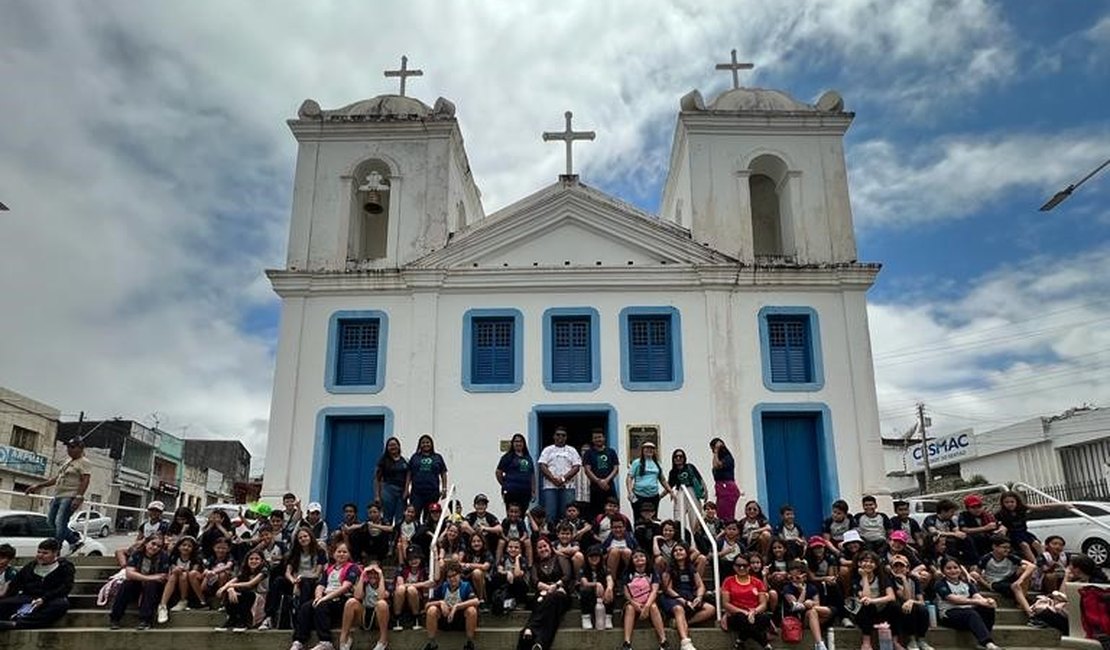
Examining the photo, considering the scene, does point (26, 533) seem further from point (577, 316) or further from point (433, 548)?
point (577, 316)

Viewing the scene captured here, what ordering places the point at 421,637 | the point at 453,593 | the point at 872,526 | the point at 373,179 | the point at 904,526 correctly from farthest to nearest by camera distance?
1. the point at 373,179
2. the point at 872,526
3. the point at 904,526
4. the point at 453,593
5. the point at 421,637

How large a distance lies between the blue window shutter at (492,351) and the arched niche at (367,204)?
253cm

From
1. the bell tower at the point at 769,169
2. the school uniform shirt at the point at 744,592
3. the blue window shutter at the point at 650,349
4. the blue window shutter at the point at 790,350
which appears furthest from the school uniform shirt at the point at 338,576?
the bell tower at the point at 769,169

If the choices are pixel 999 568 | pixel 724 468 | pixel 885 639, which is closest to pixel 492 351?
pixel 724 468

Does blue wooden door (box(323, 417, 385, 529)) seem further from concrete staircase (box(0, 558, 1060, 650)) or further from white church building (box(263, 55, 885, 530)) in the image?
concrete staircase (box(0, 558, 1060, 650))

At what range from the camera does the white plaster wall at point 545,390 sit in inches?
535

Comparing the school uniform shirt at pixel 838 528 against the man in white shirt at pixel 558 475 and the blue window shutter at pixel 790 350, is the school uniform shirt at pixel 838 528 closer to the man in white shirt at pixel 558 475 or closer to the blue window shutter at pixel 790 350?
the man in white shirt at pixel 558 475

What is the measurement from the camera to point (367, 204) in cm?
1577

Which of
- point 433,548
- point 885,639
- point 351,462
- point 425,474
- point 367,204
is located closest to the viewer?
point 885,639

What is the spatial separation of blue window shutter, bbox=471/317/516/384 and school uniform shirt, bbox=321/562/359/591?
16.7 feet

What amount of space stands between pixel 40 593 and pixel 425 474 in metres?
4.63

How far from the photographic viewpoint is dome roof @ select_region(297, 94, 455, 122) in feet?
51.3

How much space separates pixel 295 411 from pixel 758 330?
7.97 meters

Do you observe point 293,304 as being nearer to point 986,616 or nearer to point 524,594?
point 524,594
